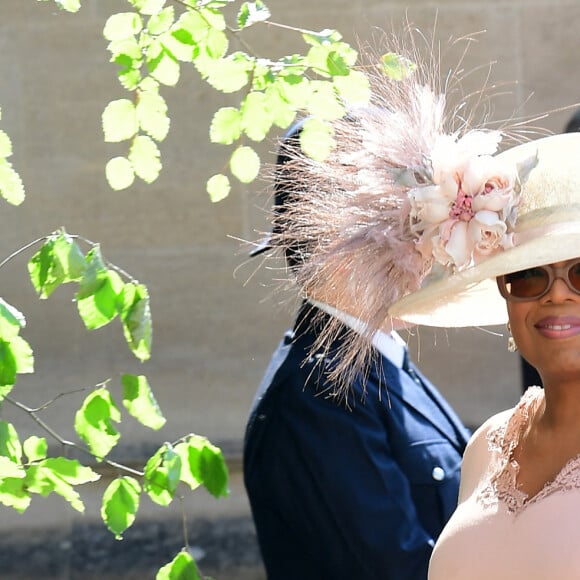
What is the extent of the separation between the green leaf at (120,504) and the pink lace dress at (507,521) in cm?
53

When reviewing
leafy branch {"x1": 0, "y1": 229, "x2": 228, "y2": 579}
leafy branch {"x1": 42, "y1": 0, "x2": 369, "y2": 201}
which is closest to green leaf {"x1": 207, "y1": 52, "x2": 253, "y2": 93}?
leafy branch {"x1": 42, "y1": 0, "x2": 369, "y2": 201}

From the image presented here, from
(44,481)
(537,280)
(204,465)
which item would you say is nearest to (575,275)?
(537,280)

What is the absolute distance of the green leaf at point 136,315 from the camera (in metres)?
2.38

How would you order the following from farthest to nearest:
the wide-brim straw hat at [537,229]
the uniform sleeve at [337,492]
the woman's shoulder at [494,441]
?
the uniform sleeve at [337,492] → the woman's shoulder at [494,441] → the wide-brim straw hat at [537,229]

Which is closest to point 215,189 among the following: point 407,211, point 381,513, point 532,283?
point 407,211

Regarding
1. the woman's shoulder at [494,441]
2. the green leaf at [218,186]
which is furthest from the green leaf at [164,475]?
the woman's shoulder at [494,441]

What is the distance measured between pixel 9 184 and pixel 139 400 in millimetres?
423

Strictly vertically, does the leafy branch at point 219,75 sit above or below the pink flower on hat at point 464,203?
above

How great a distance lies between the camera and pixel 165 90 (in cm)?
551

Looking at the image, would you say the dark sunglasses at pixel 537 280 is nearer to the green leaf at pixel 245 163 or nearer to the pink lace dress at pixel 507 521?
the pink lace dress at pixel 507 521

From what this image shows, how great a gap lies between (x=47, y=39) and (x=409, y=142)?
3.17 meters

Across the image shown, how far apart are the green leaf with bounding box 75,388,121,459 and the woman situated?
54 cm

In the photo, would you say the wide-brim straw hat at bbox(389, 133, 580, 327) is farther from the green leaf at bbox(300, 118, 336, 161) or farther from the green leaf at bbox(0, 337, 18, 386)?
the green leaf at bbox(0, 337, 18, 386)

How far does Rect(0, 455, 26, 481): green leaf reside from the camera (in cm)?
229
